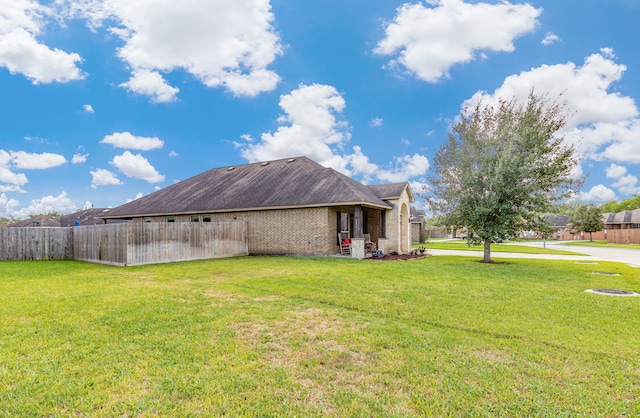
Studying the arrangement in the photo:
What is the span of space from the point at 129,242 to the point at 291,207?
7.89 metres

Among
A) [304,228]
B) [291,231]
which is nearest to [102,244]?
[291,231]

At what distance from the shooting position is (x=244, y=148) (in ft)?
101

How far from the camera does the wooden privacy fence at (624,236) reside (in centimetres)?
3969

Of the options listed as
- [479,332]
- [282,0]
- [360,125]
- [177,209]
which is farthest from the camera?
[360,125]

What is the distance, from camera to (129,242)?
14164 millimetres

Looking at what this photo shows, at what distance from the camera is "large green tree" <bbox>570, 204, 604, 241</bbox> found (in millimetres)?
47156

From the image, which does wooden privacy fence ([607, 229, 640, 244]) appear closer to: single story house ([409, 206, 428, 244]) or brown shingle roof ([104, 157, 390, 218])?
single story house ([409, 206, 428, 244])

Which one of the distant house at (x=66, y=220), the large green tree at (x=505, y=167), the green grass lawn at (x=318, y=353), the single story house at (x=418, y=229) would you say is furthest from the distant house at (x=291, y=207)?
the single story house at (x=418, y=229)

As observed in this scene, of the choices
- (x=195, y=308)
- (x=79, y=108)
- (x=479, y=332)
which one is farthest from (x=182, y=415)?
(x=79, y=108)

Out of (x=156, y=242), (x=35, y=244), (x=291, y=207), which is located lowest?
(x=35, y=244)

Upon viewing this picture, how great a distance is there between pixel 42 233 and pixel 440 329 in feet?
67.3

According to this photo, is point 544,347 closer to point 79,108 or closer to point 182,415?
point 182,415

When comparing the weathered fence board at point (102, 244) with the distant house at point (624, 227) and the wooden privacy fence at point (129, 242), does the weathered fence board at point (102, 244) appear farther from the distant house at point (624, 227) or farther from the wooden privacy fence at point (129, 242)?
the distant house at point (624, 227)

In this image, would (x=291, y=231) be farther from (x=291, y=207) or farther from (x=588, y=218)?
(x=588, y=218)
